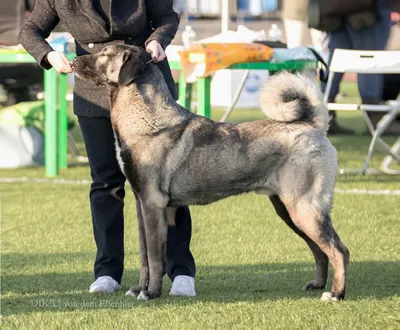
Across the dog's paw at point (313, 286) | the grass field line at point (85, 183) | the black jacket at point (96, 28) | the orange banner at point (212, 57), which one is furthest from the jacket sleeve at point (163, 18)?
the grass field line at point (85, 183)

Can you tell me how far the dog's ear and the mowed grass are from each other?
1.16 metres

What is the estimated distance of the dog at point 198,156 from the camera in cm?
551

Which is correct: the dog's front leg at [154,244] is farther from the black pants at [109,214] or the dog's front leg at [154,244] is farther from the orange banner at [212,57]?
the orange banner at [212,57]

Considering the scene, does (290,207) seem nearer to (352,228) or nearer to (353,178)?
(352,228)

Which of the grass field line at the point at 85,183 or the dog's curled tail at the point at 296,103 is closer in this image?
the dog's curled tail at the point at 296,103

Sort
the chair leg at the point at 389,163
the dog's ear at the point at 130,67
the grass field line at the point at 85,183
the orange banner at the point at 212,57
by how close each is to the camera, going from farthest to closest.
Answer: the chair leg at the point at 389,163, the grass field line at the point at 85,183, the orange banner at the point at 212,57, the dog's ear at the point at 130,67

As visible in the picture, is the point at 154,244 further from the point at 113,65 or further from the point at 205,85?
the point at 205,85

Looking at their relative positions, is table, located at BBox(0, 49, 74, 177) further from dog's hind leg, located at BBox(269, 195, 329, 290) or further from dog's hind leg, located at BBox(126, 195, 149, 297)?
dog's hind leg, located at BBox(269, 195, 329, 290)

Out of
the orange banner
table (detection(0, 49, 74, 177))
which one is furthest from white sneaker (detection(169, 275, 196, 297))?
table (detection(0, 49, 74, 177))

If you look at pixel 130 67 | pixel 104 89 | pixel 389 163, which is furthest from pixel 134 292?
pixel 389 163

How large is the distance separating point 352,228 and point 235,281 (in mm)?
2029

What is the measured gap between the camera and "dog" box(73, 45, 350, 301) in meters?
5.51

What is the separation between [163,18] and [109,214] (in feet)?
3.71

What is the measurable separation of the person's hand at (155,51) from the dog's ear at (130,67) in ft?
0.51
